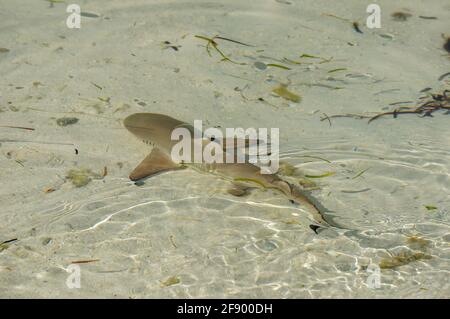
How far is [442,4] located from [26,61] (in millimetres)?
5306

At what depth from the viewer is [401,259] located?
13.5 ft

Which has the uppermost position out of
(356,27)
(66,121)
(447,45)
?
(356,27)

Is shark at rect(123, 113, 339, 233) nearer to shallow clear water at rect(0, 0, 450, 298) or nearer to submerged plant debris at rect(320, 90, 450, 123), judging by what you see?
shallow clear water at rect(0, 0, 450, 298)

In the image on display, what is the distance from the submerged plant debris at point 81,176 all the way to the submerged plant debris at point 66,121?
715 millimetres

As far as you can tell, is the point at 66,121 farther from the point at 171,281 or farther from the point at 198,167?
the point at 171,281

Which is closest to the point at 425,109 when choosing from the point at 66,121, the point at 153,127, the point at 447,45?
the point at 447,45

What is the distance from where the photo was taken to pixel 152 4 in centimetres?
725

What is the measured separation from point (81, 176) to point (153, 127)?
0.80 m

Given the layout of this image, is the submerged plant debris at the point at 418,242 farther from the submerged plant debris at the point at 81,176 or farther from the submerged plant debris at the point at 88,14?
the submerged plant debris at the point at 88,14

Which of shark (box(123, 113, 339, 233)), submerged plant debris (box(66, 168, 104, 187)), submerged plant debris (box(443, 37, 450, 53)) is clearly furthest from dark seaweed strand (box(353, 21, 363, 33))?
submerged plant debris (box(66, 168, 104, 187))

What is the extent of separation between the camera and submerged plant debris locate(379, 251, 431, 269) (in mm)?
4059

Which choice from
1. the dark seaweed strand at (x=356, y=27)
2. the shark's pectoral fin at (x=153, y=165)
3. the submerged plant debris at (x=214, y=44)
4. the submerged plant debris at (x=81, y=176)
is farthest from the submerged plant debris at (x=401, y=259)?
the dark seaweed strand at (x=356, y=27)

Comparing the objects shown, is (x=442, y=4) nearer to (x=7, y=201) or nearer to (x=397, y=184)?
(x=397, y=184)

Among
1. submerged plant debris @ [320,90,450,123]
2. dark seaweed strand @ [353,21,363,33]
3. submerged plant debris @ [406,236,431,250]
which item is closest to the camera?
submerged plant debris @ [406,236,431,250]
